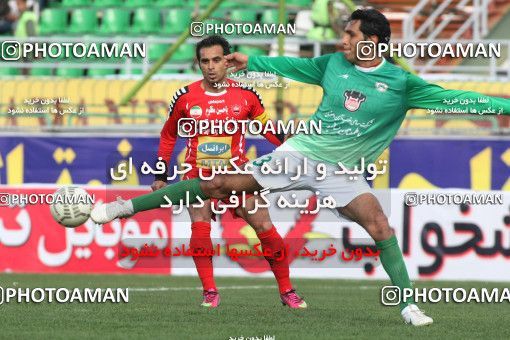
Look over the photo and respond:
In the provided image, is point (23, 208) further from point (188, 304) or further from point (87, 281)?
point (188, 304)

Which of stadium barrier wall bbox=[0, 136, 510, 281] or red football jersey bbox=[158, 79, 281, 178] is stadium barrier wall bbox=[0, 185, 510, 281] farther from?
red football jersey bbox=[158, 79, 281, 178]

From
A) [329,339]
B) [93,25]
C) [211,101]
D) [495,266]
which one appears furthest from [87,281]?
[93,25]

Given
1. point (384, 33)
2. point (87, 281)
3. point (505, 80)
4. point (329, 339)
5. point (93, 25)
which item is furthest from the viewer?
point (93, 25)

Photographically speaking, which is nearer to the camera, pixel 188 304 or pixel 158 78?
pixel 188 304

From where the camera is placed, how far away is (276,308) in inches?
402

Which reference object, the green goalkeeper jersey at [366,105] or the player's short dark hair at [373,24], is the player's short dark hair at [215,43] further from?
the player's short dark hair at [373,24]

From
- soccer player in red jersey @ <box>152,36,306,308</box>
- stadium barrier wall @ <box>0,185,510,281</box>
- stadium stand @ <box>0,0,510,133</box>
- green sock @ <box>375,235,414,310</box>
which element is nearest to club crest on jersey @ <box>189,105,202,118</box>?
soccer player in red jersey @ <box>152,36,306,308</box>

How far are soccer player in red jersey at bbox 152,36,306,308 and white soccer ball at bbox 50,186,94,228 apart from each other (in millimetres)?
1287

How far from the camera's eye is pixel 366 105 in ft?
29.3

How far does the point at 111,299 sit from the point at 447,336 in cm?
327

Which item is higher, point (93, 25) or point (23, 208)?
point (93, 25)

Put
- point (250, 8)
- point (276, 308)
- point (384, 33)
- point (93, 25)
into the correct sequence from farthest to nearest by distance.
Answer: point (93, 25) < point (250, 8) < point (276, 308) < point (384, 33)

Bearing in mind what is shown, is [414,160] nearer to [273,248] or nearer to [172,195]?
[273,248]

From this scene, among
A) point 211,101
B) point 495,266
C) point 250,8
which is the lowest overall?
point 495,266
